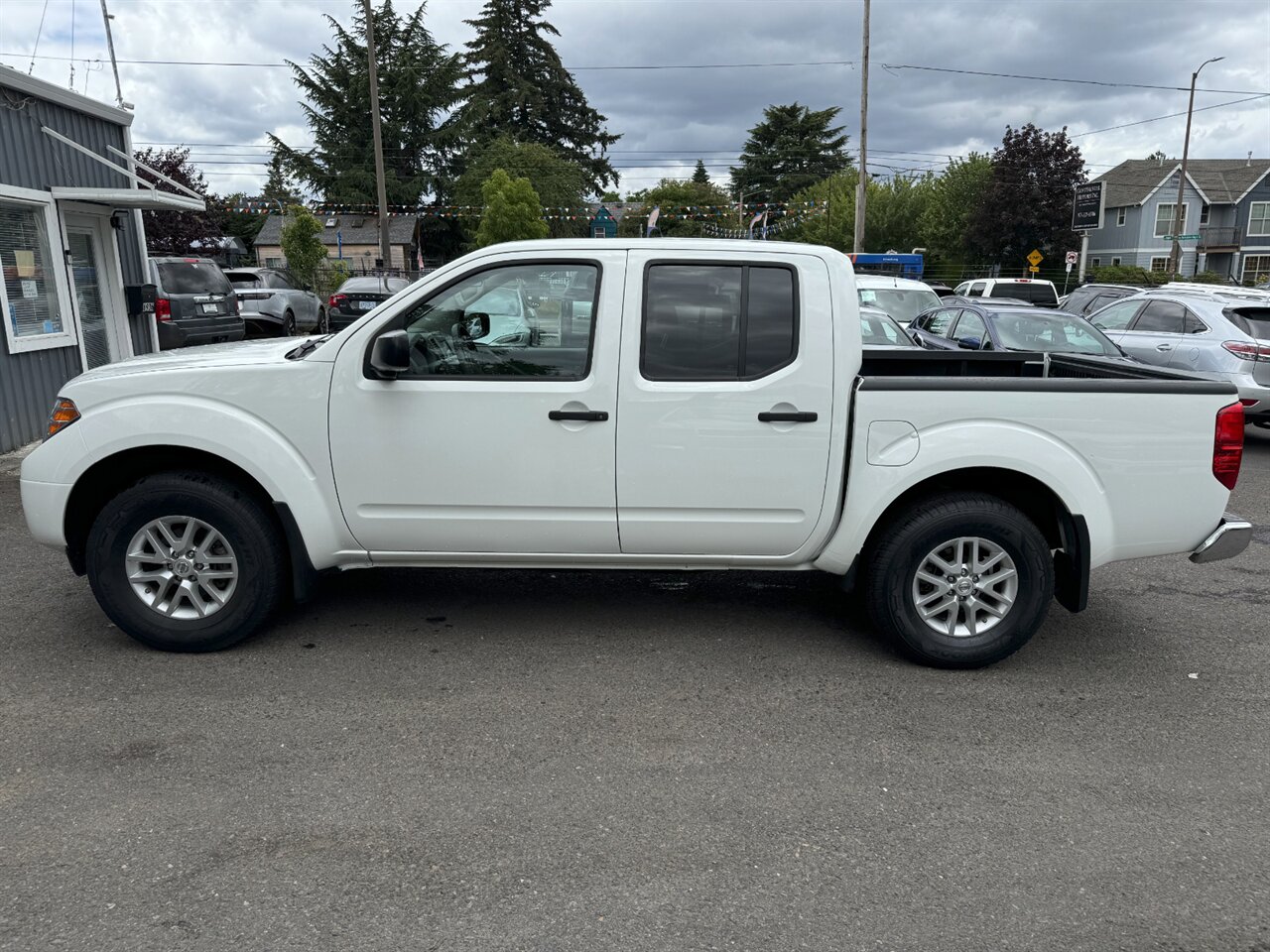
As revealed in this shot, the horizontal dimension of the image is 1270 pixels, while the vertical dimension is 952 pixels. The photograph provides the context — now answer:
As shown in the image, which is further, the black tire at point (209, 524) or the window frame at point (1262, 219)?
the window frame at point (1262, 219)

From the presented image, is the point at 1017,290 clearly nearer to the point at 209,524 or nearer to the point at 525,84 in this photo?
the point at 209,524

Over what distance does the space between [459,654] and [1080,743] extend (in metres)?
2.74

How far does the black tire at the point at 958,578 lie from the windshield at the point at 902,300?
12.0m

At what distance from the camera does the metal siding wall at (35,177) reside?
943 cm

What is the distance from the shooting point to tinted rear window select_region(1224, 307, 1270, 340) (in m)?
10.6

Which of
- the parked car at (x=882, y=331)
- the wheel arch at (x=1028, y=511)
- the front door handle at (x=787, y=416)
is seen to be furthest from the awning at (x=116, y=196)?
the wheel arch at (x=1028, y=511)

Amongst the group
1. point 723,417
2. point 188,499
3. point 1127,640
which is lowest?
point 1127,640

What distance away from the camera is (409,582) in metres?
5.83

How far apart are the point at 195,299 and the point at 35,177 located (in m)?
4.77

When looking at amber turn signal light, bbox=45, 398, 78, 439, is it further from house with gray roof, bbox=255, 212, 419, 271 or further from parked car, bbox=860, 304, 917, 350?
house with gray roof, bbox=255, 212, 419, 271

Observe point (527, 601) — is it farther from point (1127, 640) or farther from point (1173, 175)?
point (1173, 175)

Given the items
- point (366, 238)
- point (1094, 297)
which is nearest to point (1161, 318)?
point (1094, 297)

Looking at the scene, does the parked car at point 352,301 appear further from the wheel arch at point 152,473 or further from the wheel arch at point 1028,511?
the wheel arch at point 1028,511

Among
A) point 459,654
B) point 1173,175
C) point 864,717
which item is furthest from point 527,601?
point 1173,175
